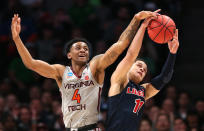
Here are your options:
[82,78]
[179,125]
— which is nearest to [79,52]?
[82,78]

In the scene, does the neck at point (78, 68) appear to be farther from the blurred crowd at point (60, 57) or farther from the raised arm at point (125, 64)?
the blurred crowd at point (60, 57)

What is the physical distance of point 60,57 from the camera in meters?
13.2

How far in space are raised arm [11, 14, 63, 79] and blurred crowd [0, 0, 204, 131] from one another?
12.8 feet

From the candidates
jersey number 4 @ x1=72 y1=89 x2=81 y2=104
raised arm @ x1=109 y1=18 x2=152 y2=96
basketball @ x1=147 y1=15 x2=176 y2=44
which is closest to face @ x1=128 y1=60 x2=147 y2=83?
raised arm @ x1=109 y1=18 x2=152 y2=96

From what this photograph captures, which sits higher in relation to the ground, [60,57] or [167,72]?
[60,57]

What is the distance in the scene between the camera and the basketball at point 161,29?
6.91 metres

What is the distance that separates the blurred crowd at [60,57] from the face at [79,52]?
3.98m

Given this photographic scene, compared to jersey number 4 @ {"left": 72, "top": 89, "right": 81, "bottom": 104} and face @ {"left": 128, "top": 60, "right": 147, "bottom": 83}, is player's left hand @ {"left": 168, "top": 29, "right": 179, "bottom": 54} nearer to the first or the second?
face @ {"left": 128, "top": 60, "right": 147, "bottom": 83}

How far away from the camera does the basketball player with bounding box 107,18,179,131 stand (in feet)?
21.7

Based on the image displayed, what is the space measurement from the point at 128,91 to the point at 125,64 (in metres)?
0.47

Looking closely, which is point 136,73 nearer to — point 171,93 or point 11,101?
point 171,93

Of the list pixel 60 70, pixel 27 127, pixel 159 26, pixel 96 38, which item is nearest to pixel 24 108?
pixel 27 127

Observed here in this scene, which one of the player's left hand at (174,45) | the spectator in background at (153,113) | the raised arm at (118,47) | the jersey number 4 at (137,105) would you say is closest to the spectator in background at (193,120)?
the spectator in background at (153,113)

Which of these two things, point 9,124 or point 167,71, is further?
point 9,124
